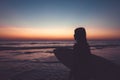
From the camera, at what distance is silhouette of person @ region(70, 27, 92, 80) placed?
532 centimetres

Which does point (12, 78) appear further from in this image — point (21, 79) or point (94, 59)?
point (94, 59)

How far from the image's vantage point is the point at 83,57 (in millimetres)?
5363

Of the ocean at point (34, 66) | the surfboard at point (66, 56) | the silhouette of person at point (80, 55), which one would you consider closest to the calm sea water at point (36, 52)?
the ocean at point (34, 66)

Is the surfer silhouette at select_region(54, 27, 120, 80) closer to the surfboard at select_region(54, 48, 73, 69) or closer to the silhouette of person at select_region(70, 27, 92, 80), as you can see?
the silhouette of person at select_region(70, 27, 92, 80)

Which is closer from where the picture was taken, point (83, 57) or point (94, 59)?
point (83, 57)

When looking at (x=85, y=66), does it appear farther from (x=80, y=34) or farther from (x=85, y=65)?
(x=80, y=34)

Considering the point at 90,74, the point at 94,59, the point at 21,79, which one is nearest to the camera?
the point at 90,74

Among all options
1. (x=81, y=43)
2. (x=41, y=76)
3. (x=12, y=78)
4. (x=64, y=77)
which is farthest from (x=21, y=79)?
(x=81, y=43)

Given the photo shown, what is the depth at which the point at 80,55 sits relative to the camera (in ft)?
17.4

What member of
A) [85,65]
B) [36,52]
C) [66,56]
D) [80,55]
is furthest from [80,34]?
[36,52]

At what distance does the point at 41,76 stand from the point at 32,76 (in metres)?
0.52

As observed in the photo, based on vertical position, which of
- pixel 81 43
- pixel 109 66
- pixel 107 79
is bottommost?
pixel 107 79

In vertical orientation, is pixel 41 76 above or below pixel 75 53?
below

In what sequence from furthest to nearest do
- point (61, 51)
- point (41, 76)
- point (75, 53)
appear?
point (41, 76), point (61, 51), point (75, 53)
